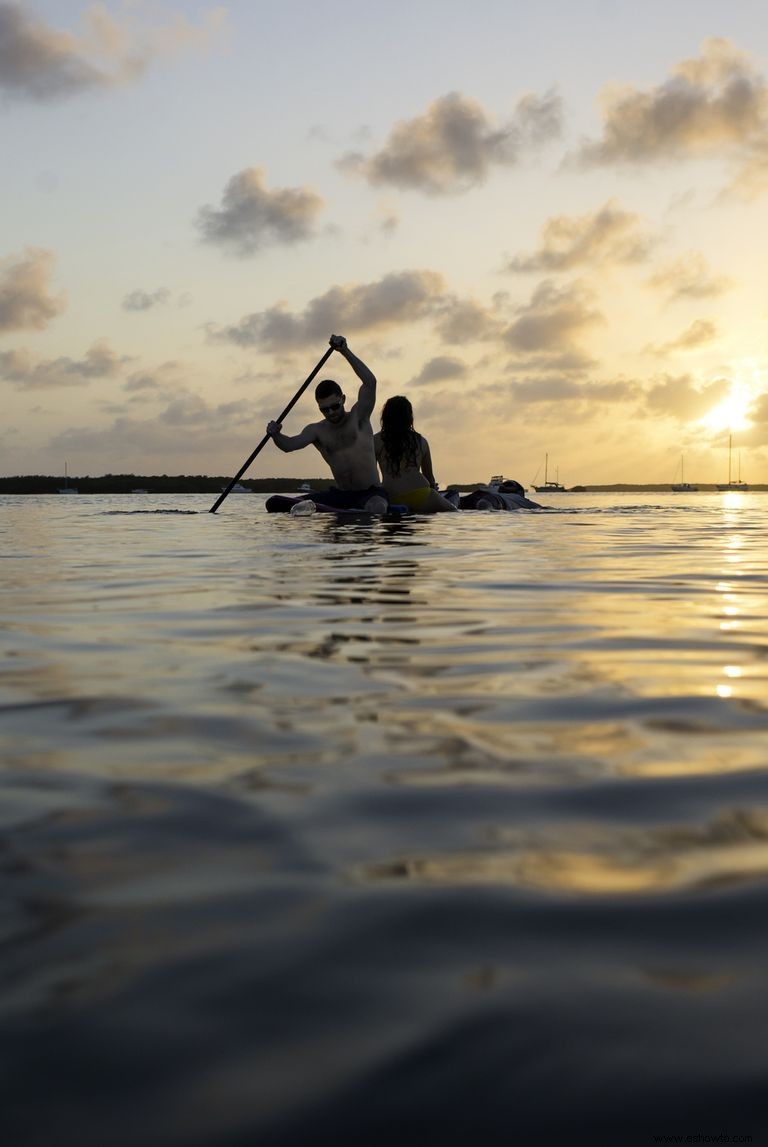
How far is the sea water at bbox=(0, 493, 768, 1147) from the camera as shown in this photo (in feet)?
3.82

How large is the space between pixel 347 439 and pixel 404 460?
63.1 inches

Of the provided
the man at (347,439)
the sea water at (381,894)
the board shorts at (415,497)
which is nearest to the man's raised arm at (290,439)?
the man at (347,439)

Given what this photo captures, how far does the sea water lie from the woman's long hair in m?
10.7

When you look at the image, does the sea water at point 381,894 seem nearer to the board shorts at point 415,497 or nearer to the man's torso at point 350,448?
the man's torso at point 350,448

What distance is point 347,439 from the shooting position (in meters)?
13.8

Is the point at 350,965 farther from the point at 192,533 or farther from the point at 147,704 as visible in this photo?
the point at 192,533

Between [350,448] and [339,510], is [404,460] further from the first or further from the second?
[350,448]

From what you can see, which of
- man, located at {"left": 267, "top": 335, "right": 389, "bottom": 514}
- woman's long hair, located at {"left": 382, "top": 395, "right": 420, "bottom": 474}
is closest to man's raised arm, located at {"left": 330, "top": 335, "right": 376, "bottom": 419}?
man, located at {"left": 267, "top": 335, "right": 389, "bottom": 514}

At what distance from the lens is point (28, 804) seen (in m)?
2.19

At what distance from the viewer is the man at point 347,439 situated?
13258 mm

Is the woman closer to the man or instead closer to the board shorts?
the board shorts

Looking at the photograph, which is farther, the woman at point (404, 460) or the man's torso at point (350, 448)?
the woman at point (404, 460)

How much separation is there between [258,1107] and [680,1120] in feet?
1.43

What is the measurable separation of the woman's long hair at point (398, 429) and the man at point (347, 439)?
606mm
